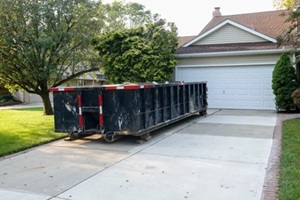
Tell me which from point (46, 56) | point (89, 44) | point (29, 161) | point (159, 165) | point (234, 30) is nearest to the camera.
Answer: point (159, 165)

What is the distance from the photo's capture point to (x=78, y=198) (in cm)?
425

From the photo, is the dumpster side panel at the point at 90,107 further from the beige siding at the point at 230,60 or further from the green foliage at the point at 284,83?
the beige siding at the point at 230,60

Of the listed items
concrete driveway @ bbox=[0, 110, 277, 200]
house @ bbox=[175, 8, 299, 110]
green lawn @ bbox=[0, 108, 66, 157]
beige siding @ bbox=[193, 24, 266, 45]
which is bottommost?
concrete driveway @ bbox=[0, 110, 277, 200]

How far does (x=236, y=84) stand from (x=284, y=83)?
2539mm

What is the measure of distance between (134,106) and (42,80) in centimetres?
805

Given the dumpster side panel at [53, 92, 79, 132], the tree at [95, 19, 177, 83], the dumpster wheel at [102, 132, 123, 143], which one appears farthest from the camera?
the tree at [95, 19, 177, 83]

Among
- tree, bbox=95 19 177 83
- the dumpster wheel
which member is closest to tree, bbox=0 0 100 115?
tree, bbox=95 19 177 83

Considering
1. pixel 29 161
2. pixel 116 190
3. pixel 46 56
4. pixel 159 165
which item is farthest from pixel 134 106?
pixel 46 56

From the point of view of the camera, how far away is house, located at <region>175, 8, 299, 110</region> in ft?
48.3

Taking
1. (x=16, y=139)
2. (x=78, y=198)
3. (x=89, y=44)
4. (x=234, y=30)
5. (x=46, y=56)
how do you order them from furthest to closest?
(x=234, y=30), (x=89, y=44), (x=46, y=56), (x=16, y=139), (x=78, y=198)

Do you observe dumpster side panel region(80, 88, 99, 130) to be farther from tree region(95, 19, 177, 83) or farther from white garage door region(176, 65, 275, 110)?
white garage door region(176, 65, 275, 110)

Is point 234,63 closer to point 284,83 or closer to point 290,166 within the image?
point 284,83

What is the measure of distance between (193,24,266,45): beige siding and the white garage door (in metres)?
1.83

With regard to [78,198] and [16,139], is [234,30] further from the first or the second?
[78,198]
